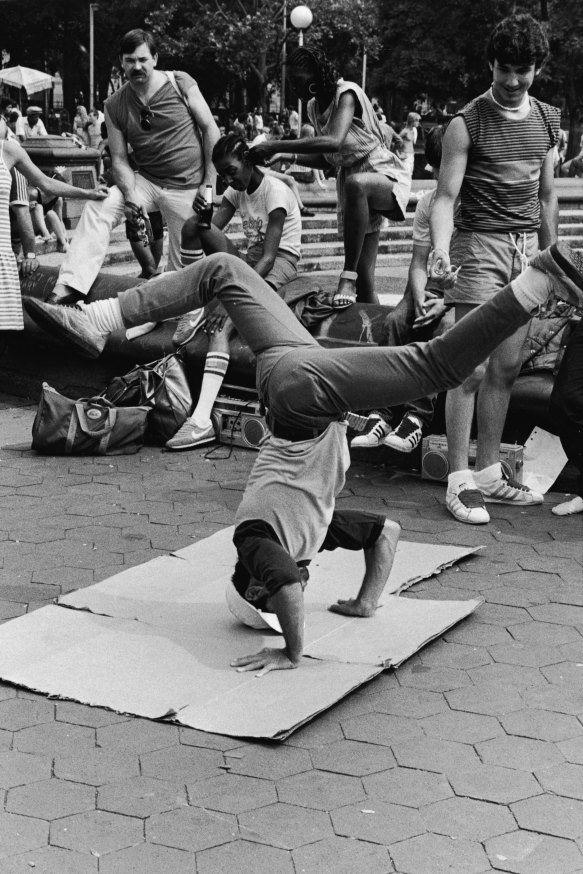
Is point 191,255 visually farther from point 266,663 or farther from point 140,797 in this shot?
point 140,797

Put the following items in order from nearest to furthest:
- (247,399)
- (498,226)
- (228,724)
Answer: (228,724), (498,226), (247,399)

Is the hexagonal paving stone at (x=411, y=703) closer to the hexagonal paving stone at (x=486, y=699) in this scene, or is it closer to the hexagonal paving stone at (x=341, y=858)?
the hexagonal paving stone at (x=486, y=699)

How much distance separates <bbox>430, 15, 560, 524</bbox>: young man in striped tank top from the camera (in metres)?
5.67

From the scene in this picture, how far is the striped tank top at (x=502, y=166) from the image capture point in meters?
5.69

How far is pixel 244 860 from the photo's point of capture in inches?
117

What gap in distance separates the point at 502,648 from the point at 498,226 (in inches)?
91.7

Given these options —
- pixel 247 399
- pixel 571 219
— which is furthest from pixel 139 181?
pixel 571 219

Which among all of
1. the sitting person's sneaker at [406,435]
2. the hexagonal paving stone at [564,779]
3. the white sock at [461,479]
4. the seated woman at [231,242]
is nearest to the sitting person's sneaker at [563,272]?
the hexagonal paving stone at [564,779]

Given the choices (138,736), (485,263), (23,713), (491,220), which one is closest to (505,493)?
(485,263)

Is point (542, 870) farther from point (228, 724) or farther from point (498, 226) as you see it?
point (498, 226)

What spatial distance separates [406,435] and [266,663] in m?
2.57

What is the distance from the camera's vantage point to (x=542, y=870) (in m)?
2.92

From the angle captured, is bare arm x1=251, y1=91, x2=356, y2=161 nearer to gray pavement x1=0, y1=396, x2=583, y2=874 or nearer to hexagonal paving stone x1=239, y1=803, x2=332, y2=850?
gray pavement x1=0, y1=396, x2=583, y2=874

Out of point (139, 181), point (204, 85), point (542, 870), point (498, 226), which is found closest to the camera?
point (542, 870)
